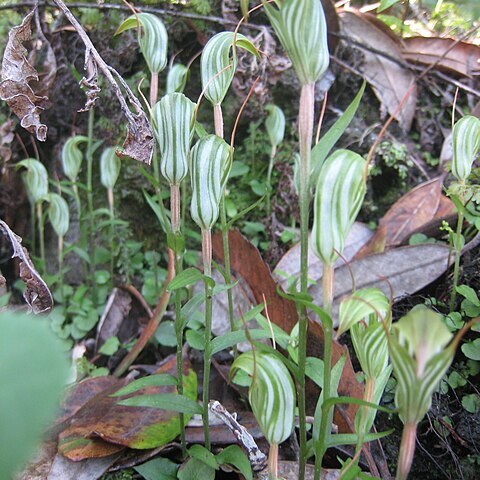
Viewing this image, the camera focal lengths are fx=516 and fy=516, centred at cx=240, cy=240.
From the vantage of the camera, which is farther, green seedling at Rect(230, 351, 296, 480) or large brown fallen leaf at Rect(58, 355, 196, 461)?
large brown fallen leaf at Rect(58, 355, 196, 461)

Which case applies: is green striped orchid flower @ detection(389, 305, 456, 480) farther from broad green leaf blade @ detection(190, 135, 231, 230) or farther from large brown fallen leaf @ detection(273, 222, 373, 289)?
large brown fallen leaf @ detection(273, 222, 373, 289)

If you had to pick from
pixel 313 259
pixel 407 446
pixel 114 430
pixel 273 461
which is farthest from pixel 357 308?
pixel 313 259

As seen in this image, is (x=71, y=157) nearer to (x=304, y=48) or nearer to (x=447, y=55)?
(x=304, y=48)

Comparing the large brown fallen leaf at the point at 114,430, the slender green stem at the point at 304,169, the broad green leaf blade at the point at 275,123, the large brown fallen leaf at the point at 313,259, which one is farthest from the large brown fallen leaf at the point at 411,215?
the slender green stem at the point at 304,169

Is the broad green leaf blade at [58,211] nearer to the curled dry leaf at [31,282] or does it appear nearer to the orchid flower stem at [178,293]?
the curled dry leaf at [31,282]

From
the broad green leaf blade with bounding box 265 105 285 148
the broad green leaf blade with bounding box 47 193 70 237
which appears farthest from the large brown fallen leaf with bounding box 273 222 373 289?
the broad green leaf blade with bounding box 47 193 70 237
